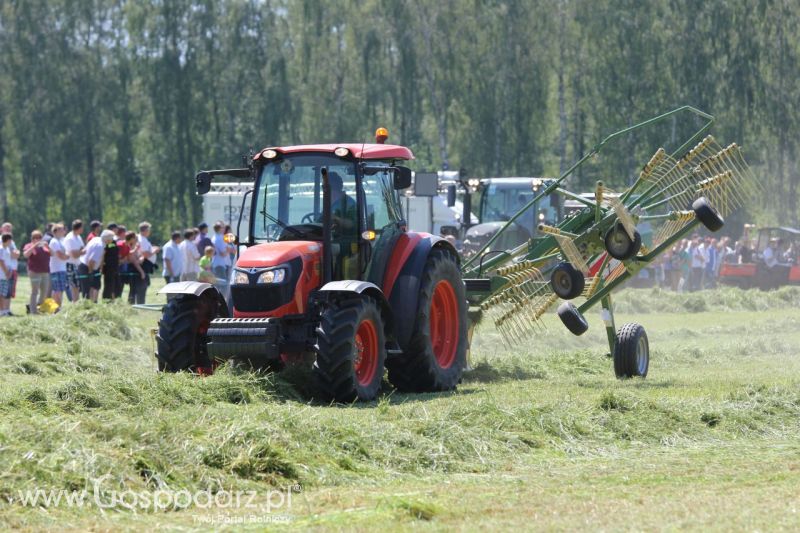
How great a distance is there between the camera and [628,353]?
1315 centimetres

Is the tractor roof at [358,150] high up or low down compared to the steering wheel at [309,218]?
up

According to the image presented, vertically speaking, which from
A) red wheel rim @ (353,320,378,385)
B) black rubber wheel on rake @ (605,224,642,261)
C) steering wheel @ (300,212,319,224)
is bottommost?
red wheel rim @ (353,320,378,385)

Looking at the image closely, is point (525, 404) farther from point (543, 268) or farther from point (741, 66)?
point (741, 66)

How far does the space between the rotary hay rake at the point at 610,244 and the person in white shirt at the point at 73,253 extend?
32.2ft

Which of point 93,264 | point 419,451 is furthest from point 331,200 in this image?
point 93,264

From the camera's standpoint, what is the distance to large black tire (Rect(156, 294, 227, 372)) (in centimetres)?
1145

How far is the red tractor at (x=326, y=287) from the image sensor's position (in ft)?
35.9

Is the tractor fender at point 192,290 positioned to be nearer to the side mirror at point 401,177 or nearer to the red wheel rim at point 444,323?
the side mirror at point 401,177

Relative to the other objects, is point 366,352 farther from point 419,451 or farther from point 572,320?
point 419,451

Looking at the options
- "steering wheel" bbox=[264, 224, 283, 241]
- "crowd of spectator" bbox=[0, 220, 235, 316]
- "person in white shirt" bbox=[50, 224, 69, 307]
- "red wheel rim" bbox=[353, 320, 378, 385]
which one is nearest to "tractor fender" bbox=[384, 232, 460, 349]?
"red wheel rim" bbox=[353, 320, 378, 385]

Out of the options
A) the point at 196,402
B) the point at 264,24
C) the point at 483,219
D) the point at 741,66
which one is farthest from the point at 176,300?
the point at 264,24

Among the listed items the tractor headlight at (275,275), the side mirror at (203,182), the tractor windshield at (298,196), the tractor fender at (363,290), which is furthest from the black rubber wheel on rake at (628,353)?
the side mirror at (203,182)

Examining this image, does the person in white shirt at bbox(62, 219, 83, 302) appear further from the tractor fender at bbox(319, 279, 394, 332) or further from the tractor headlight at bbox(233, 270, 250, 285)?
the tractor fender at bbox(319, 279, 394, 332)

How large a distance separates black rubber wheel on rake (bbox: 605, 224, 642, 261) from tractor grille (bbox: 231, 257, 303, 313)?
3.37 meters
